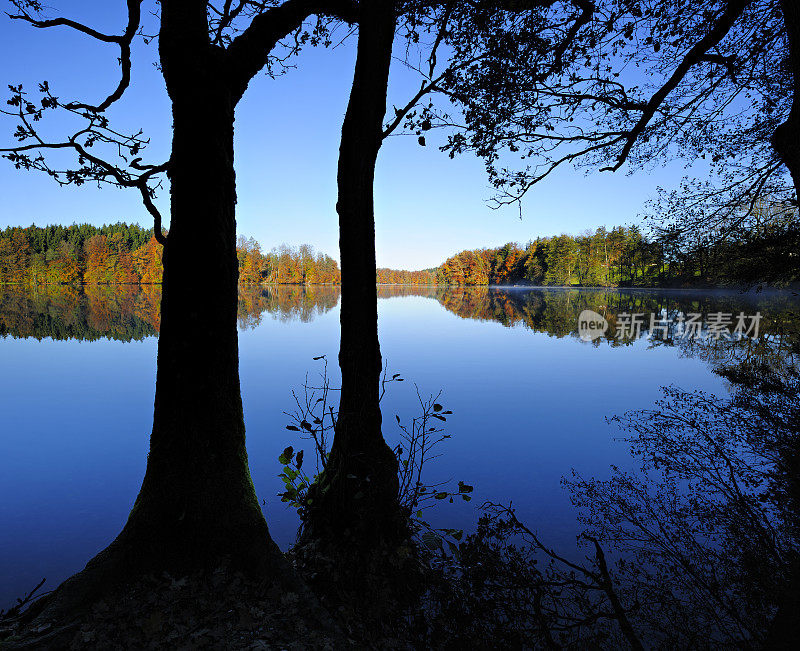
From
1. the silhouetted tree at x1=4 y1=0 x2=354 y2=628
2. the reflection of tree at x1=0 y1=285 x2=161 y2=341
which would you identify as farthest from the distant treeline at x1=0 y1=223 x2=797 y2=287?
the silhouetted tree at x1=4 y1=0 x2=354 y2=628

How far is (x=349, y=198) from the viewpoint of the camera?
388 centimetres

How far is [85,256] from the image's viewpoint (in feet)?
237

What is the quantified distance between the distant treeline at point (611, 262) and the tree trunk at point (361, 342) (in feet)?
15.3

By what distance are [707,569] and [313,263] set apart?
333ft

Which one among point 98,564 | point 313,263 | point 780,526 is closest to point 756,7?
point 780,526

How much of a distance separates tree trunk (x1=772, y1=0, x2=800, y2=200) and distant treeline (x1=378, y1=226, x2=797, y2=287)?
192 centimetres

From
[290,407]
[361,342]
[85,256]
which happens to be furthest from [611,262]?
[85,256]

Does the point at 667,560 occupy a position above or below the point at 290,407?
above

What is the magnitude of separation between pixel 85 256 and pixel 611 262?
305 ft

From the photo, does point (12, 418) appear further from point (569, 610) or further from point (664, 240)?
point (664, 240)

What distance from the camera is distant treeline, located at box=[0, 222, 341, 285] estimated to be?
67.2 m

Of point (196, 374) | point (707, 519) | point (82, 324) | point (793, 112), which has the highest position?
point (793, 112)

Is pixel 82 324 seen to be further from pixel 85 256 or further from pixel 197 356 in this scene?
pixel 85 256

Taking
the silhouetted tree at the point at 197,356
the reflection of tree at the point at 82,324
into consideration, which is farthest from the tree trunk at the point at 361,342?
the reflection of tree at the point at 82,324
